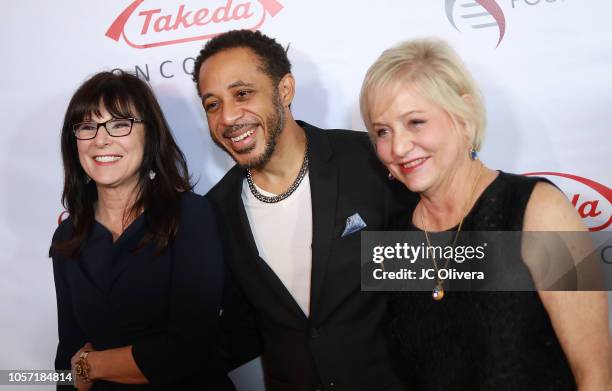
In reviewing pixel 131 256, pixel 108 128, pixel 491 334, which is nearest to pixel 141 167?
pixel 108 128

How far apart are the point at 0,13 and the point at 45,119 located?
55 centimetres

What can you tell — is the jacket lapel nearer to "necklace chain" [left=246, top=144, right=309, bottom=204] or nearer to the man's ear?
"necklace chain" [left=246, top=144, right=309, bottom=204]

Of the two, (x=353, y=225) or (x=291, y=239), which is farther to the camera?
(x=291, y=239)

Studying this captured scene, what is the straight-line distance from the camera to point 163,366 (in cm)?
176

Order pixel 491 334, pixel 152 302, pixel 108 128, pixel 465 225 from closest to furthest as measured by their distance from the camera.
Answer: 1. pixel 491 334
2. pixel 465 225
3. pixel 152 302
4. pixel 108 128

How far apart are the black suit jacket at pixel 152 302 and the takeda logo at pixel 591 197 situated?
4.85 ft

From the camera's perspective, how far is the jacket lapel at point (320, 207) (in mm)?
1878

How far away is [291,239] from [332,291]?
9.6 inches

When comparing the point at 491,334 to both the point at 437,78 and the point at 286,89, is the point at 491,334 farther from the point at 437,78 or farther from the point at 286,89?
the point at 286,89

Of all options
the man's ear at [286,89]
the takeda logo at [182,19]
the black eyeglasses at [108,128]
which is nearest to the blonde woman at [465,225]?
the man's ear at [286,89]

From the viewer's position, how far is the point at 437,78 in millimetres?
1537

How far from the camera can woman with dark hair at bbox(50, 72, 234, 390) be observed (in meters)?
1.80

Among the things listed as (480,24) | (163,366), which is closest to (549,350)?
(163,366)

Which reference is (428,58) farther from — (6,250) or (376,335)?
(6,250)
